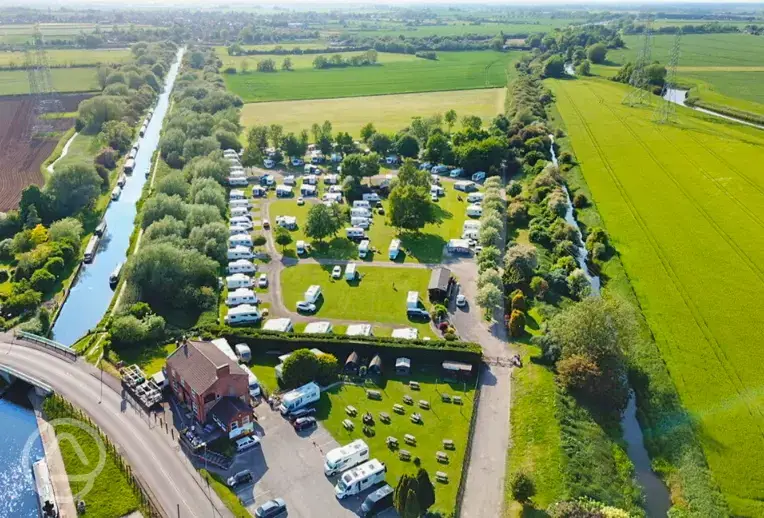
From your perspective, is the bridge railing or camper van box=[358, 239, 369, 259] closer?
the bridge railing

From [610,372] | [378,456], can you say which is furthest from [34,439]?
[610,372]

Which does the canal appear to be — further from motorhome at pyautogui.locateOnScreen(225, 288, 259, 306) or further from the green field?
the green field

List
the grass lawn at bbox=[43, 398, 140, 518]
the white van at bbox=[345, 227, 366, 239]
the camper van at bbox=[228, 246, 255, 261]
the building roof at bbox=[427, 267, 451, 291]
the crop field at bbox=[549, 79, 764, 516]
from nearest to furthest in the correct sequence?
the grass lawn at bbox=[43, 398, 140, 518] < the crop field at bbox=[549, 79, 764, 516] < the building roof at bbox=[427, 267, 451, 291] < the camper van at bbox=[228, 246, 255, 261] < the white van at bbox=[345, 227, 366, 239]

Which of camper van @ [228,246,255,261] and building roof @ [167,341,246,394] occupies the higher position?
building roof @ [167,341,246,394]

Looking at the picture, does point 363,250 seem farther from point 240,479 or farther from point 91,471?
point 91,471

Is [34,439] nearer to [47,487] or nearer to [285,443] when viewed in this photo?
[47,487]

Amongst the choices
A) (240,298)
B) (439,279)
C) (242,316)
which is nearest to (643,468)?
(439,279)

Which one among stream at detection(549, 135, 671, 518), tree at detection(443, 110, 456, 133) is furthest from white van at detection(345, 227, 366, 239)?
tree at detection(443, 110, 456, 133)

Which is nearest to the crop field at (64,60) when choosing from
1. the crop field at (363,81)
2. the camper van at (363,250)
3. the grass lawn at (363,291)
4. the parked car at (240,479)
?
the crop field at (363,81)
